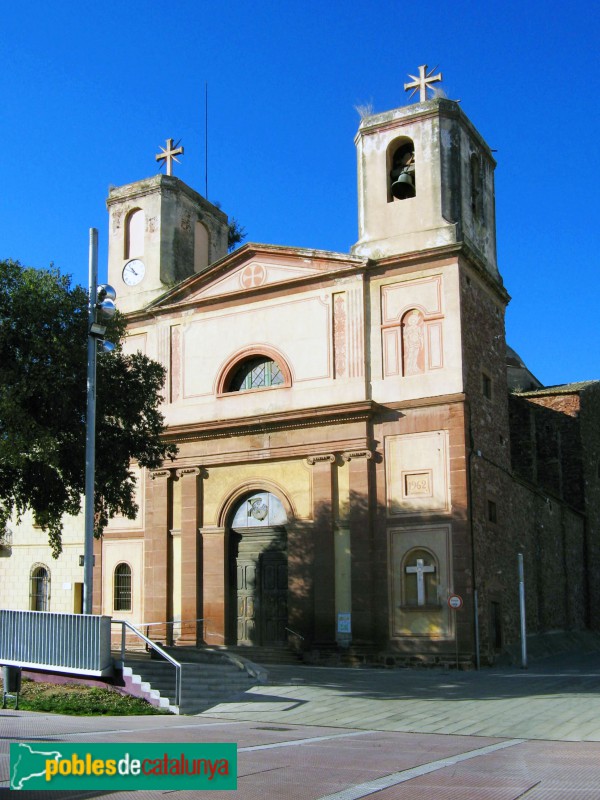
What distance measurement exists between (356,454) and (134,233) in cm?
1252

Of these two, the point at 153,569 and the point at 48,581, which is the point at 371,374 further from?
the point at 48,581

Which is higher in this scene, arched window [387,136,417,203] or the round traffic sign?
arched window [387,136,417,203]

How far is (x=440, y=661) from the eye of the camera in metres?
24.9

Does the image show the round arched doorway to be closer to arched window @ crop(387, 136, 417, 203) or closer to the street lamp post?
arched window @ crop(387, 136, 417, 203)

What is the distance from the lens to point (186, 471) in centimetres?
2962

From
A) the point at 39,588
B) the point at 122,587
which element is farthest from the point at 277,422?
the point at 39,588

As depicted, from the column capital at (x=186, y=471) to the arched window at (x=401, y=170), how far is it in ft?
32.2

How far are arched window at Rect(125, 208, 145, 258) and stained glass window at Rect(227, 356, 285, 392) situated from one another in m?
6.51

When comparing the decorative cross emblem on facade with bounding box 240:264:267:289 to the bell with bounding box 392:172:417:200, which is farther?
the decorative cross emblem on facade with bounding box 240:264:267:289

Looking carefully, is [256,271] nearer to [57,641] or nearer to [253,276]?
[253,276]

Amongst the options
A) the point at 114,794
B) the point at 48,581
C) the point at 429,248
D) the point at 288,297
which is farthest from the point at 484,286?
the point at 114,794

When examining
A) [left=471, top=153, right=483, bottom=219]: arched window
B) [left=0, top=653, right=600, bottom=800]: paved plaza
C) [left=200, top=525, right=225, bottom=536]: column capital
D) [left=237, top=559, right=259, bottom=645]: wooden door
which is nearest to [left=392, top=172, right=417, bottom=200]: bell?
[left=471, top=153, right=483, bottom=219]: arched window

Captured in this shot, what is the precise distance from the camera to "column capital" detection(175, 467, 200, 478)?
96.7ft

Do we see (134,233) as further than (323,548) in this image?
Yes
